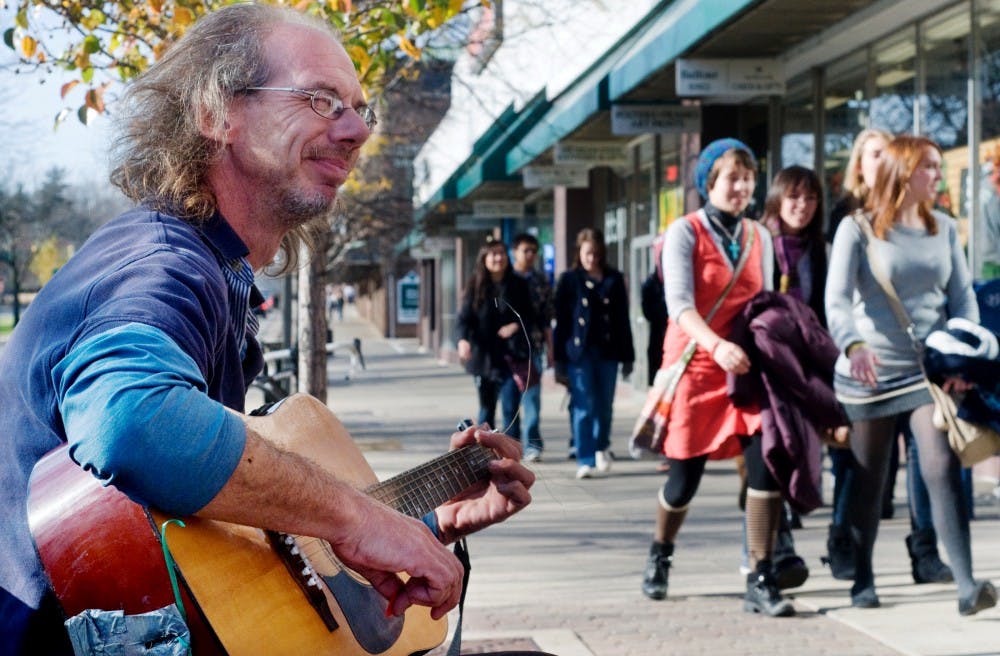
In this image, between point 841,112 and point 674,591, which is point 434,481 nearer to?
point 674,591

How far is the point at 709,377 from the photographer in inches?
232

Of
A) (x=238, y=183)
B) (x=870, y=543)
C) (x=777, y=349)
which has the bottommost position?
(x=870, y=543)

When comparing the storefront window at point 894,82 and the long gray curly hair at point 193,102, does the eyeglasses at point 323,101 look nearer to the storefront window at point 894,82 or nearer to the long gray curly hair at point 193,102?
the long gray curly hair at point 193,102

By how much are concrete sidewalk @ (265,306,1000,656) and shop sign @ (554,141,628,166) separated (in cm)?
720

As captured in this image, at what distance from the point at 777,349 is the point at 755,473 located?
0.55 meters

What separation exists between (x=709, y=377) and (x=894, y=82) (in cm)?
582

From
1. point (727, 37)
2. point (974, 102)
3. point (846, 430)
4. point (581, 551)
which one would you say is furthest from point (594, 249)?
point (846, 430)

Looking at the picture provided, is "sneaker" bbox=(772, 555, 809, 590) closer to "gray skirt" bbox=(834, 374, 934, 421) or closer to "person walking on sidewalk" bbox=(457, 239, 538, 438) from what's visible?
"gray skirt" bbox=(834, 374, 934, 421)

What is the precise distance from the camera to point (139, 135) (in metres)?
2.25

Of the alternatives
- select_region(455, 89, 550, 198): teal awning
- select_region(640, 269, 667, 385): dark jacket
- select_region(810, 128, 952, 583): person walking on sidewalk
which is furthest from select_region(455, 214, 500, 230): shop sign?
select_region(810, 128, 952, 583): person walking on sidewalk

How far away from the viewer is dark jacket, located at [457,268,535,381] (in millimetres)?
10906

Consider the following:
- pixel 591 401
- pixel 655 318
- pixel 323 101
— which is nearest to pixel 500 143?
pixel 591 401

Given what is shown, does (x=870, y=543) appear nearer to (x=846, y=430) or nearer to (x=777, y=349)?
(x=846, y=430)

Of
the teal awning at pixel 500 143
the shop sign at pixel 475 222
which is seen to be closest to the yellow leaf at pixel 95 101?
the teal awning at pixel 500 143
